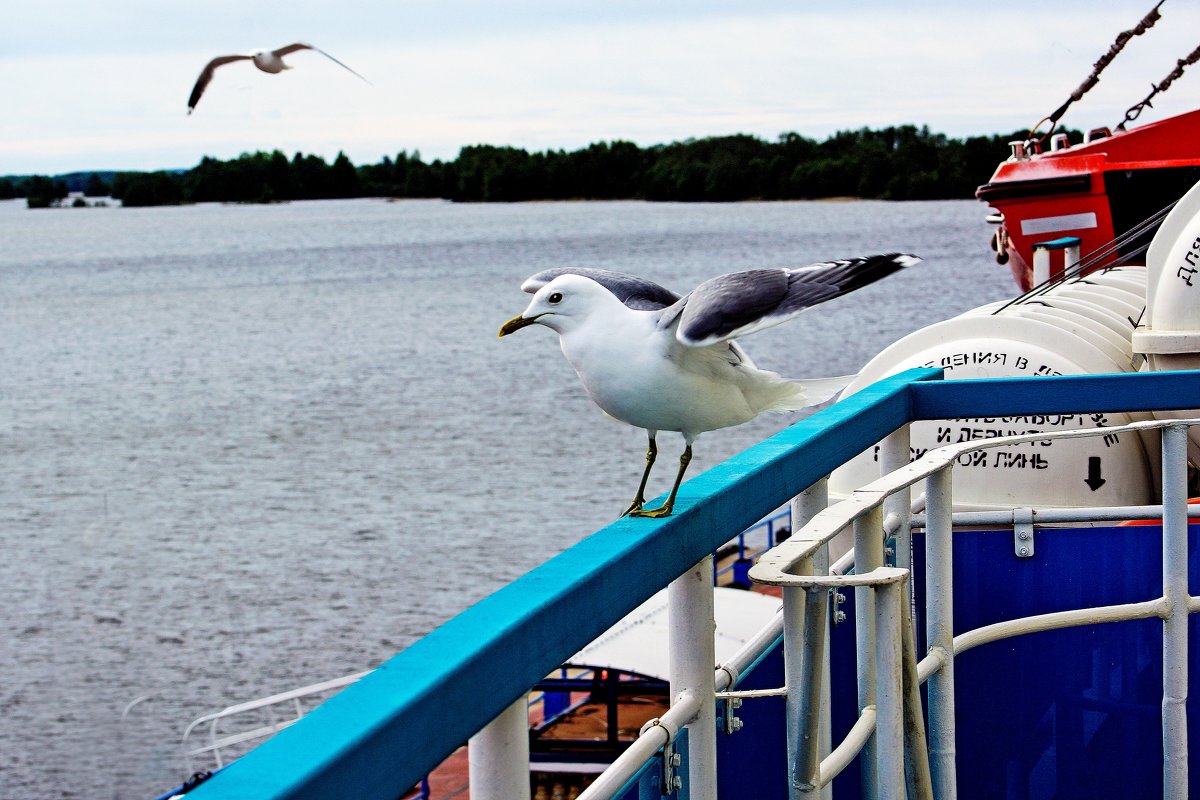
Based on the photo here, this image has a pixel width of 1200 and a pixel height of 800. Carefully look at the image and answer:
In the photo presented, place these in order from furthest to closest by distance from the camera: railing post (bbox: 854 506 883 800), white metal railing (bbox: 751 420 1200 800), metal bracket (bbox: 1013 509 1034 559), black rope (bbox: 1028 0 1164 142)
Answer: black rope (bbox: 1028 0 1164 142) < metal bracket (bbox: 1013 509 1034 559) < railing post (bbox: 854 506 883 800) < white metal railing (bbox: 751 420 1200 800)

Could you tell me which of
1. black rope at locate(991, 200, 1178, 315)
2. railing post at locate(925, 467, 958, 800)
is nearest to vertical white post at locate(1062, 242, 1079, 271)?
black rope at locate(991, 200, 1178, 315)

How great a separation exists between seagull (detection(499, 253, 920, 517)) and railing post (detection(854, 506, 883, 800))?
0.34 meters

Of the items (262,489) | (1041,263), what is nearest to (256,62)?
(1041,263)

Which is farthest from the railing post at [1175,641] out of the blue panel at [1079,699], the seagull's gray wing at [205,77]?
the seagull's gray wing at [205,77]

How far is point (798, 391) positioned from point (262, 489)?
125 ft

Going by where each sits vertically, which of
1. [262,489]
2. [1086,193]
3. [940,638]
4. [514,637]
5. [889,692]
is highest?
[1086,193]

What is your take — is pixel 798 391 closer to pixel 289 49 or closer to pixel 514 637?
pixel 514 637

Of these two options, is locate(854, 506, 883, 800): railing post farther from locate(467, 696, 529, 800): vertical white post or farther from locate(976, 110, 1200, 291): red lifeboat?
locate(976, 110, 1200, 291): red lifeboat

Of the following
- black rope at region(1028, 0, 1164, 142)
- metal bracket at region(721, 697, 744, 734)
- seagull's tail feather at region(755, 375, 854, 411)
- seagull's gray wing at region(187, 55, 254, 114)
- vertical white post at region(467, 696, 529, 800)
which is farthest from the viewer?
black rope at region(1028, 0, 1164, 142)

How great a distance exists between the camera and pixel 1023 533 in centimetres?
433

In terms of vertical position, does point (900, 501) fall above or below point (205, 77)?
below

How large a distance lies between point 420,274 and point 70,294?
29434 millimetres

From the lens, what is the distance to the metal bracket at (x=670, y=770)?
229 centimetres

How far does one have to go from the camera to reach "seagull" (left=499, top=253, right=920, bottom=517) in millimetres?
2576
